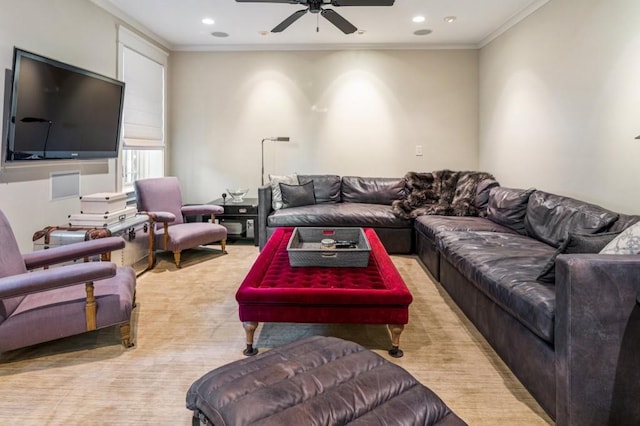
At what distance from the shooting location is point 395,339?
2.24m

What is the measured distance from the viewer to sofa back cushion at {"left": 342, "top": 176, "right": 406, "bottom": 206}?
17.2ft

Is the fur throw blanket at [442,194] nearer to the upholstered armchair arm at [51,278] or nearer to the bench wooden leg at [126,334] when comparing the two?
the bench wooden leg at [126,334]

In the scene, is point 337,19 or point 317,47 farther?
point 317,47

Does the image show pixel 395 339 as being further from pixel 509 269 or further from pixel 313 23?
pixel 313 23

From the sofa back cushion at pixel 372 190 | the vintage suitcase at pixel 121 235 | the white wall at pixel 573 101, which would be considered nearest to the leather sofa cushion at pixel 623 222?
the white wall at pixel 573 101

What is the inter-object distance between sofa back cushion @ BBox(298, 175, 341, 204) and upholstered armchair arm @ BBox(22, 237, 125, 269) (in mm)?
2950

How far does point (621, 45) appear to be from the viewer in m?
2.76

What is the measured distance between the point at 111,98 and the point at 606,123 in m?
4.39

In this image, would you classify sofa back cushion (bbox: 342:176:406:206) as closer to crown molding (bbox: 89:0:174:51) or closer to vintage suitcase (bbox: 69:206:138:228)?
vintage suitcase (bbox: 69:206:138:228)

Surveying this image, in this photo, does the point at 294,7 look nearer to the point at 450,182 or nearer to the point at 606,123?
the point at 450,182

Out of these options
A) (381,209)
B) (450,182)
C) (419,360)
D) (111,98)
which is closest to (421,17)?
(450,182)

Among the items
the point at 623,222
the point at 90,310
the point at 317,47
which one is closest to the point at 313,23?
the point at 317,47

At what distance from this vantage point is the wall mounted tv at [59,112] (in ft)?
9.00

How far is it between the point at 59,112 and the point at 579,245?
151 inches
